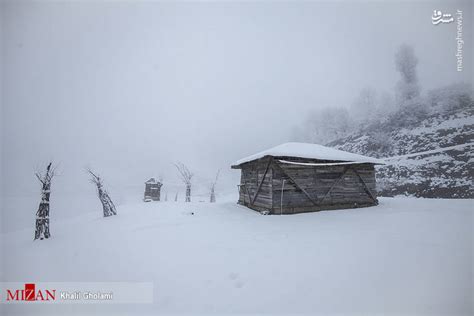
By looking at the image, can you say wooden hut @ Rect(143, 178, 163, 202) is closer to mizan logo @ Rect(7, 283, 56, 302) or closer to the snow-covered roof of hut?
the snow-covered roof of hut

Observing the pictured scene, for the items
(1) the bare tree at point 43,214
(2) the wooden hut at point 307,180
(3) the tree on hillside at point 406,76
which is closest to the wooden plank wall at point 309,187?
(2) the wooden hut at point 307,180

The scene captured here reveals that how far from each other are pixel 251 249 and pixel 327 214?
5765 mm

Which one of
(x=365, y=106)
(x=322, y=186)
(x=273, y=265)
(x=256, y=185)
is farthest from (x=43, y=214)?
(x=365, y=106)

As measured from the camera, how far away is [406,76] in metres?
33.1

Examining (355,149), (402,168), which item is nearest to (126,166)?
(355,149)

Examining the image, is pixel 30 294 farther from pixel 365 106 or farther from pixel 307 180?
pixel 365 106

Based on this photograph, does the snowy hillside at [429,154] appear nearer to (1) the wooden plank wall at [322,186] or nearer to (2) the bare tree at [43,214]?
(1) the wooden plank wall at [322,186]

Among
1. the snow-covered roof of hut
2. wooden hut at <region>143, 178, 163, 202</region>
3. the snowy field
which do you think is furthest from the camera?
wooden hut at <region>143, 178, 163, 202</region>

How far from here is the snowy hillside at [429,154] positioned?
16656mm

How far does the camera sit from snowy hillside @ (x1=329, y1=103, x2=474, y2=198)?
1666 centimetres

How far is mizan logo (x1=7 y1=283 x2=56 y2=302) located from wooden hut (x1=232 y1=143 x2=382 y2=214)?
7698 mm

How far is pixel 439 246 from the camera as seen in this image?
4.98 m

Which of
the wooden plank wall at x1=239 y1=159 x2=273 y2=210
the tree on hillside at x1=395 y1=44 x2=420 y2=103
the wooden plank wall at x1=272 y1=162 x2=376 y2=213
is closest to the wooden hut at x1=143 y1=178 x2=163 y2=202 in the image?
the wooden plank wall at x1=239 y1=159 x2=273 y2=210

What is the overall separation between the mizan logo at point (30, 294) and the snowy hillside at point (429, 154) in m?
16.9
